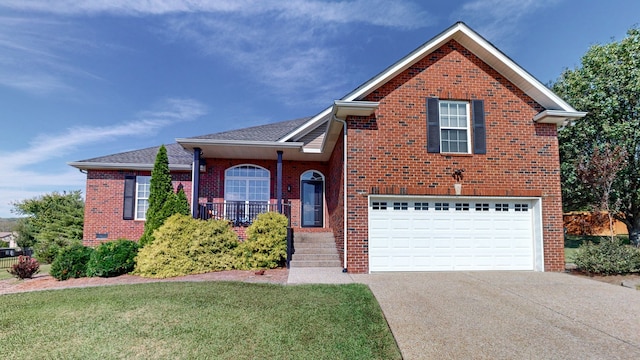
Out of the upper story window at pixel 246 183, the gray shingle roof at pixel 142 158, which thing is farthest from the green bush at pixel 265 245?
the gray shingle roof at pixel 142 158

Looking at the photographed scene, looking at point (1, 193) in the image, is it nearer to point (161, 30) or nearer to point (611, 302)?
point (161, 30)

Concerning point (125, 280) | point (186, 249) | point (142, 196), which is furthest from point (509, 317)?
point (142, 196)

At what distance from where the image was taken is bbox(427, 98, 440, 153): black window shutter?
9266mm

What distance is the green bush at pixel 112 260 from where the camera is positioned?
891 cm

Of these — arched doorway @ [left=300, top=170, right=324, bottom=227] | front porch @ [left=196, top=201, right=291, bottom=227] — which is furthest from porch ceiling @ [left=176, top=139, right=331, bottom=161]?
front porch @ [left=196, top=201, right=291, bottom=227]

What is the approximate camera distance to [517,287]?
23.6 ft

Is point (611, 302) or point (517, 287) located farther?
point (517, 287)

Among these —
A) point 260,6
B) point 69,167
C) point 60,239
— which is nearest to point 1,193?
point 60,239

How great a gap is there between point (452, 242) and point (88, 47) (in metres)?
12.9

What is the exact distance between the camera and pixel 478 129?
9.39 meters

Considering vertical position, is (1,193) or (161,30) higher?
(161,30)

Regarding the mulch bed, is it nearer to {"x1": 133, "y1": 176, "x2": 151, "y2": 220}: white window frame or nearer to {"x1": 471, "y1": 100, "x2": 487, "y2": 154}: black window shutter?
{"x1": 133, "y1": 176, "x2": 151, "y2": 220}: white window frame

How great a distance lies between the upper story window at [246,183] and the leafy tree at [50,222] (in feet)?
21.8

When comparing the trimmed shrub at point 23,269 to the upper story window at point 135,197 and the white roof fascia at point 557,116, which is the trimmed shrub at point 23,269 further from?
the white roof fascia at point 557,116
